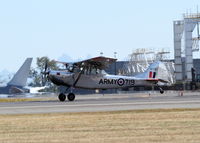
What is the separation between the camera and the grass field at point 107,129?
1772 centimetres

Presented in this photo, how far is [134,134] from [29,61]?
68.3 meters

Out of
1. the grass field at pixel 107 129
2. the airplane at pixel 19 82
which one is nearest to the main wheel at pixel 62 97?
the grass field at pixel 107 129

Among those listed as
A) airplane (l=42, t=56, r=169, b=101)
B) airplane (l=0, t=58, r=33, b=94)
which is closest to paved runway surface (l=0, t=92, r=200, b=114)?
airplane (l=42, t=56, r=169, b=101)

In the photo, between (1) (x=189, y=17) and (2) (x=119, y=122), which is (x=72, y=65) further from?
(1) (x=189, y=17)

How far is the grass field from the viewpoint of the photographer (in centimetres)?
1772

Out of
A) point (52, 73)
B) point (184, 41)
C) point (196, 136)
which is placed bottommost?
point (196, 136)

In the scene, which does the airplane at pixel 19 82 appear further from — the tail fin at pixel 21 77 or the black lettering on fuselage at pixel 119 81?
the black lettering on fuselage at pixel 119 81

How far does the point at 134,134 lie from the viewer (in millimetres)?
18656

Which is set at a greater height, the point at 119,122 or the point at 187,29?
the point at 187,29

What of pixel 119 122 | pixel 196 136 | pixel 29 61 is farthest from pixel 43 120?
pixel 29 61

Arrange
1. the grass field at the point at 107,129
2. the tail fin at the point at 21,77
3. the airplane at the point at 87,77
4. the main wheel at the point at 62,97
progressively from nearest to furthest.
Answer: the grass field at the point at 107,129 → the main wheel at the point at 62,97 → the airplane at the point at 87,77 → the tail fin at the point at 21,77

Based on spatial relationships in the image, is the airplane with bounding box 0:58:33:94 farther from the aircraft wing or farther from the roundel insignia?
the aircraft wing

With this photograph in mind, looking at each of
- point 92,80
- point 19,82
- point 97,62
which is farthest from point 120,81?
point 19,82

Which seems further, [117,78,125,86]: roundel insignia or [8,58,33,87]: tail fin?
[8,58,33,87]: tail fin
